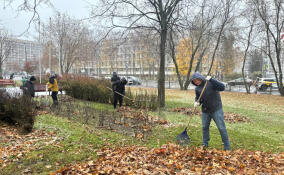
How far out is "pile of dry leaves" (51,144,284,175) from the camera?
3600mm

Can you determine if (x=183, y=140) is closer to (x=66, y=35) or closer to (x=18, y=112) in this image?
(x=18, y=112)

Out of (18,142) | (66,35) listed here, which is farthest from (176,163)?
(66,35)

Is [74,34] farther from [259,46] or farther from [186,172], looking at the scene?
[186,172]

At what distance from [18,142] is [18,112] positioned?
1.54 meters

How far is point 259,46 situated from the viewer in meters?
22.5

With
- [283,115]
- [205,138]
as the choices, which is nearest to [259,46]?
[283,115]

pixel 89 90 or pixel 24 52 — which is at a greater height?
pixel 24 52

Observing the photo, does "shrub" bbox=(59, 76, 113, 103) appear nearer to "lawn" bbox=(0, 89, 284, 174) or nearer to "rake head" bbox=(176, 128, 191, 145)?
→ "lawn" bbox=(0, 89, 284, 174)

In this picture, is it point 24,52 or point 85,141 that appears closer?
point 85,141

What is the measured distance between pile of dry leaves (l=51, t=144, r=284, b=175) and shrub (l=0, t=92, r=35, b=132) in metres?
2.80

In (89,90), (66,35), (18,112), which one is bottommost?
(18,112)

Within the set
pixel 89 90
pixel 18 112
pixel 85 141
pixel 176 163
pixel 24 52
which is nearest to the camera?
pixel 176 163

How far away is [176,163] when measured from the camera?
3887 millimetres

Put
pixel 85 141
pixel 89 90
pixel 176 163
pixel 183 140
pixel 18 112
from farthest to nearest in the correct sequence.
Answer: pixel 89 90, pixel 18 112, pixel 183 140, pixel 85 141, pixel 176 163
